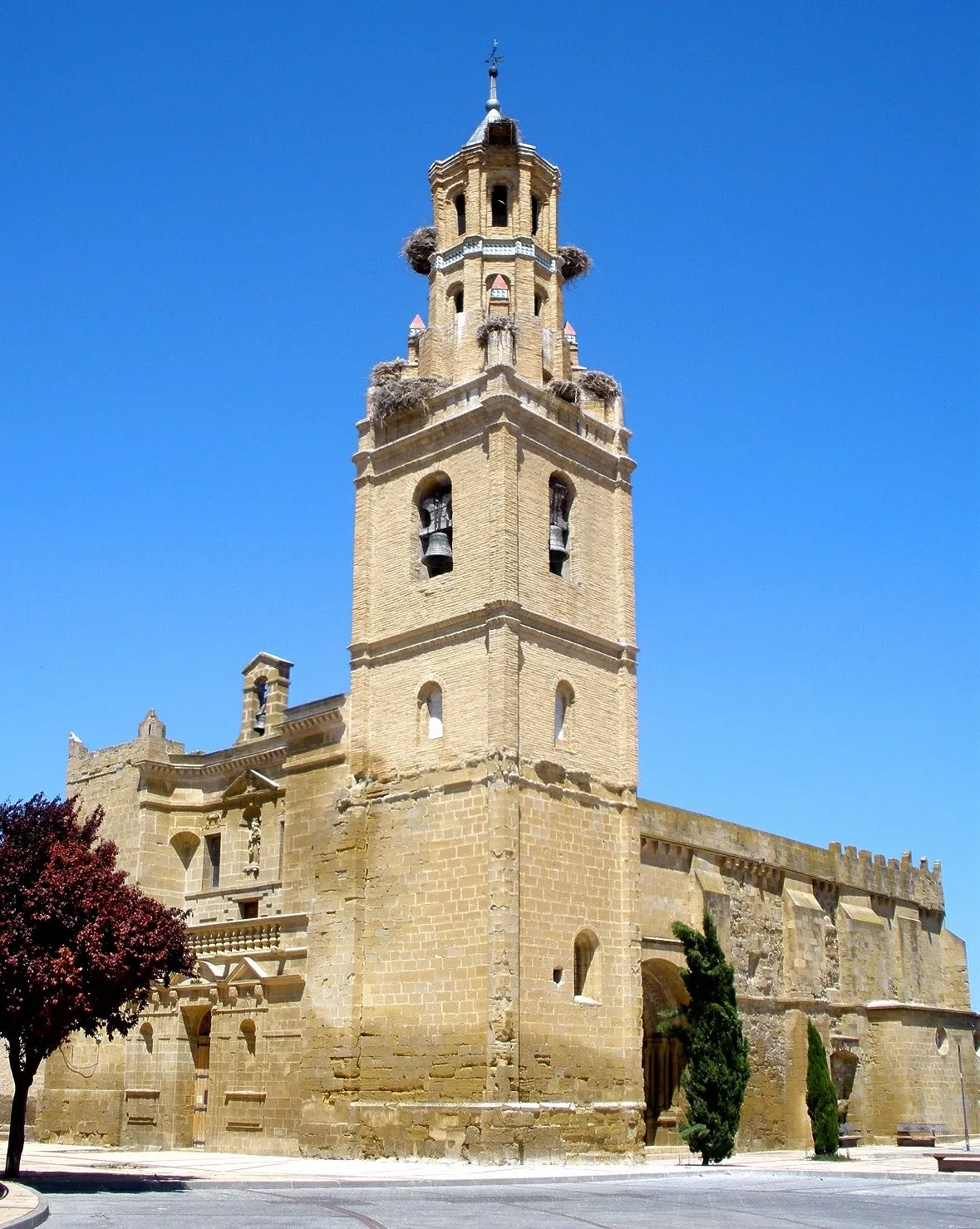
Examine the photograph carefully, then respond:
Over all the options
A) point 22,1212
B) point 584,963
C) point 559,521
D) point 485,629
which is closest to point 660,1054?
point 584,963

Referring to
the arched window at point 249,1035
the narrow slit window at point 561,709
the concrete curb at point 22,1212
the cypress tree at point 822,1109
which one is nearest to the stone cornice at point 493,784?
the narrow slit window at point 561,709

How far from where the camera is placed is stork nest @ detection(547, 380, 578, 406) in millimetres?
28562

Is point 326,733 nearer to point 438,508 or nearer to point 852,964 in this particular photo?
point 438,508

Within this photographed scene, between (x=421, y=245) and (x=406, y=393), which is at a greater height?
(x=421, y=245)

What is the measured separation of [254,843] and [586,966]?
27.4ft

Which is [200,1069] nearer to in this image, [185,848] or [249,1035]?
[249,1035]

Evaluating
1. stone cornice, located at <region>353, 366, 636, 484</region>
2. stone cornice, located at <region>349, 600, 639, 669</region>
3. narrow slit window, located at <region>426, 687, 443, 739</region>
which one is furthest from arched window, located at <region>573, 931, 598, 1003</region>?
stone cornice, located at <region>353, 366, 636, 484</region>

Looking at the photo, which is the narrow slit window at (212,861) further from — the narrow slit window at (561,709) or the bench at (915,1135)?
the bench at (915,1135)

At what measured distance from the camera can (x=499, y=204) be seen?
3122 cm

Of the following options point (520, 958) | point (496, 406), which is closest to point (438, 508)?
point (496, 406)

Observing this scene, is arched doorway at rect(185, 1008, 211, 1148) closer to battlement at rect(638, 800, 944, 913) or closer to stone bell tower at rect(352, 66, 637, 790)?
stone bell tower at rect(352, 66, 637, 790)

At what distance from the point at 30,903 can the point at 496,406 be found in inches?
494

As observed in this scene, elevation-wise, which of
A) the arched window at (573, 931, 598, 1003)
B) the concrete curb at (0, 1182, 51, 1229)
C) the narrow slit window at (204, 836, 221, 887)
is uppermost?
the narrow slit window at (204, 836, 221, 887)

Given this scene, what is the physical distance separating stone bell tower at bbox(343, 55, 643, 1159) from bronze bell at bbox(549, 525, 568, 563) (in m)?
0.04
